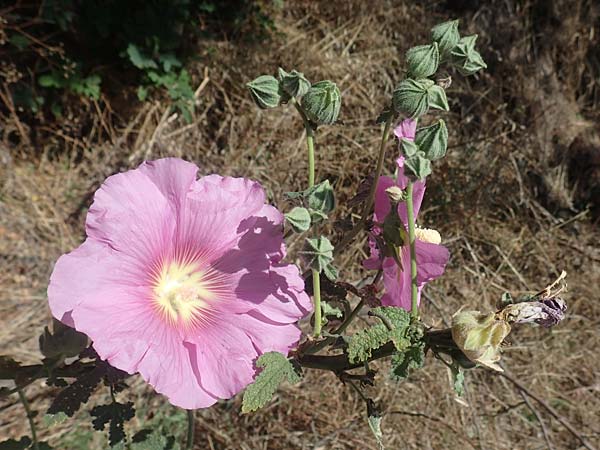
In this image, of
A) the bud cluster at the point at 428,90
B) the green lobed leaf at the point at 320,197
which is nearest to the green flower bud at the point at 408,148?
the bud cluster at the point at 428,90

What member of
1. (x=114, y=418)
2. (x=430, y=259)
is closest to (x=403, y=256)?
(x=430, y=259)

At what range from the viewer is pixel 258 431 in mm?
2273

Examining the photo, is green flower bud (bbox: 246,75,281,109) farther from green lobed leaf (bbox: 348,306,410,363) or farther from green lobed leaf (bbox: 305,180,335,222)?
green lobed leaf (bbox: 348,306,410,363)

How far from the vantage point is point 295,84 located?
79 cm

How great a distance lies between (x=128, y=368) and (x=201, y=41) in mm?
2475

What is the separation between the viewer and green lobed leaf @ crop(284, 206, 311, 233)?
29.8 inches

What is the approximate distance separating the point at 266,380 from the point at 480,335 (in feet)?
0.93

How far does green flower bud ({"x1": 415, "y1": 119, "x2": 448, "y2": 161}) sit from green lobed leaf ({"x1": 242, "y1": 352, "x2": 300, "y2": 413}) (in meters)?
0.34

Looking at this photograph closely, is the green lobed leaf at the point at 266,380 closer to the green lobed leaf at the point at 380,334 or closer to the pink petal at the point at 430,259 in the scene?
the green lobed leaf at the point at 380,334

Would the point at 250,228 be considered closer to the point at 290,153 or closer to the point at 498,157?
the point at 290,153

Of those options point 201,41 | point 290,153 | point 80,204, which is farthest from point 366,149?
point 80,204

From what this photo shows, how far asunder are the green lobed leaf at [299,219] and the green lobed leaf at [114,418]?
1.65 feet

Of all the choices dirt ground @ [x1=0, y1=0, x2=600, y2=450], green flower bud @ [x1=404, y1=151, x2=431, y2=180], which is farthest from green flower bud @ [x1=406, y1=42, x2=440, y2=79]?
dirt ground @ [x1=0, y1=0, x2=600, y2=450]

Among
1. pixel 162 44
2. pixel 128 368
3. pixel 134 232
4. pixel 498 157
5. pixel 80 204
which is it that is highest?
pixel 134 232
